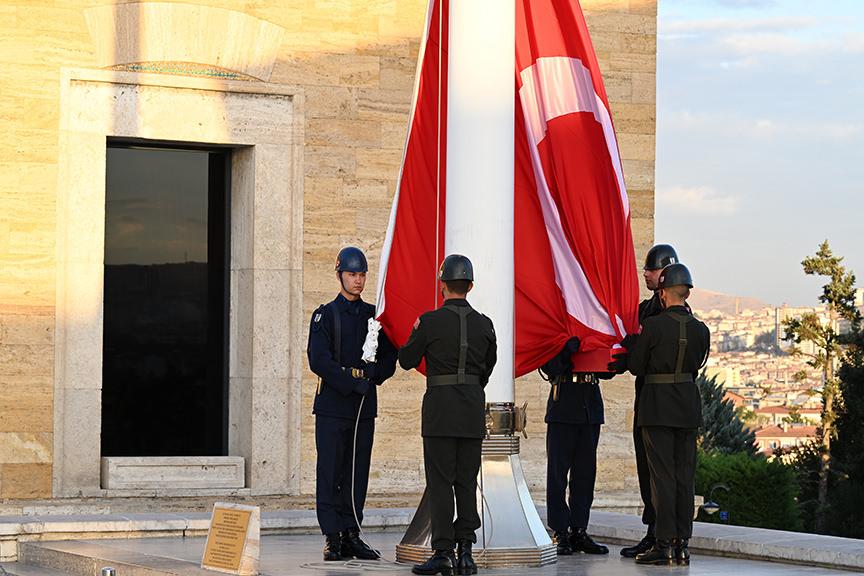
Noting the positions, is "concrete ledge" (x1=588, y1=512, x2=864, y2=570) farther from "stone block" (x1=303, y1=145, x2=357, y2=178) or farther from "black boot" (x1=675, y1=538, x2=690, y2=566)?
"stone block" (x1=303, y1=145, x2=357, y2=178)

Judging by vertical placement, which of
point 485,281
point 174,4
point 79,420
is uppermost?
point 174,4

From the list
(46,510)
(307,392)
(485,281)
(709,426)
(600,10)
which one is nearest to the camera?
(485,281)

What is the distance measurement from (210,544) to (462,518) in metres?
1.44

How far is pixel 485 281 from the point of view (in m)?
9.25

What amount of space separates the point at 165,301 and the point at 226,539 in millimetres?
5848

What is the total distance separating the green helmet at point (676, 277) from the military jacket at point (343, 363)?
1.86 meters

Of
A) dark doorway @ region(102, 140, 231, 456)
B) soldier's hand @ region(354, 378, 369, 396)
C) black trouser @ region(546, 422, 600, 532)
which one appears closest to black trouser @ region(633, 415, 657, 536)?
black trouser @ region(546, 422, 600, 532)

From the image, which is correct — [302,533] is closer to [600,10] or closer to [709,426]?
[600,10]

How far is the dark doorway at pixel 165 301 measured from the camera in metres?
13.7

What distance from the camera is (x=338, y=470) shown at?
31.0 feet

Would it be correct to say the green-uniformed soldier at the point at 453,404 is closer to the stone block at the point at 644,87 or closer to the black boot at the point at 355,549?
the black boot at the point at 355,549

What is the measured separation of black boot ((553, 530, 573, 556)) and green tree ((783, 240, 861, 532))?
32293 mm

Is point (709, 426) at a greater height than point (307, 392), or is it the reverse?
point (307, 392)

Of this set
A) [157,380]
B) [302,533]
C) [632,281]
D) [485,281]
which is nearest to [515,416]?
[485,281]
